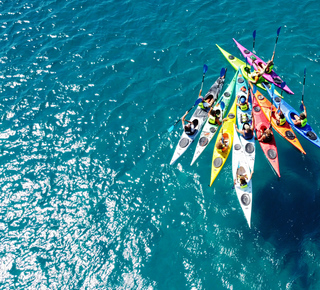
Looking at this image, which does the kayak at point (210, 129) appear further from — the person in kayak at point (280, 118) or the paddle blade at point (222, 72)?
the person in kayak at point (280, 118)

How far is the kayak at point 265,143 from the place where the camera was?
60.3ft

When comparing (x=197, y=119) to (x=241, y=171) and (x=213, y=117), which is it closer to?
(x=213, y=117)

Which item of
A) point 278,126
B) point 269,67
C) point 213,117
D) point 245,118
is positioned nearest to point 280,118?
point 278,126

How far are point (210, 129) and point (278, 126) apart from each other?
4.80 metres

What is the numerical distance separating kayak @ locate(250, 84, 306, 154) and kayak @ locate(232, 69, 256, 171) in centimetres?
95

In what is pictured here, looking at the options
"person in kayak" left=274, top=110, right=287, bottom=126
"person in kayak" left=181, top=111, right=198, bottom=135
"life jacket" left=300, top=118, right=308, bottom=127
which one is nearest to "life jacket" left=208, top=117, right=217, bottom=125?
"person in kayak" left=181, top=111, right=198, bottom=135

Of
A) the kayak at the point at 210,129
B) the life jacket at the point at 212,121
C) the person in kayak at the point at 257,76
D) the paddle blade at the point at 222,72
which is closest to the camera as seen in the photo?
the kayak at the point at 210,129

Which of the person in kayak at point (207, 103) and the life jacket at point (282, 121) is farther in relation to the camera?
the person in kayak at point (207, 103)

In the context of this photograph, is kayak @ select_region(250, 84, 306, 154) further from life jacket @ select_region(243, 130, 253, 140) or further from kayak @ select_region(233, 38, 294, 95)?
life jacket @ select_region(243, 130, 253, 140)

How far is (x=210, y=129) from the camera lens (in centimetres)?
2058

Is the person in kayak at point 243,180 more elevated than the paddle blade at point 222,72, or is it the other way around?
the paddle blade at point 222,72

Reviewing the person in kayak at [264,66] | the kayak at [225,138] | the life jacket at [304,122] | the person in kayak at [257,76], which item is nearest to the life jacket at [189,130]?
the kayak at [225,138]

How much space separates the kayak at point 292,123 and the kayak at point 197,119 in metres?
3.95

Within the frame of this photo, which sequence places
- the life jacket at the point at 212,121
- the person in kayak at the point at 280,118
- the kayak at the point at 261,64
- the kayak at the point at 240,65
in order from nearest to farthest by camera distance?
1. the person in kayak at the point at 280,118
2. the life jacket at the point at 212,121
3. the kayak at the point at 261,64
4. the kayak at the point at 240,65
